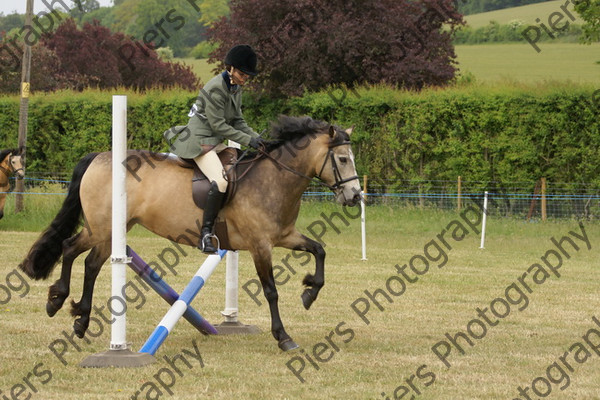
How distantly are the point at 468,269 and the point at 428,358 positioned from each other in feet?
20.6

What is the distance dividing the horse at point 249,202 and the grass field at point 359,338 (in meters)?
0.61

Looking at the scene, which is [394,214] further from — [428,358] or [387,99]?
[428,358]

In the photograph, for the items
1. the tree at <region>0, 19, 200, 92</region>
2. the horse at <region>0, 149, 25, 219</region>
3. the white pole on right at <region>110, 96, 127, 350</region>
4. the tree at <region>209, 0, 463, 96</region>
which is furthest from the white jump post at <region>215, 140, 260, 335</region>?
the tree at <region>0, 19, 200, 92</region>

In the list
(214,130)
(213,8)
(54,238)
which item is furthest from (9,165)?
(213,8)

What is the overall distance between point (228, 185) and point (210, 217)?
0.32 m

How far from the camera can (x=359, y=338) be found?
7621mm

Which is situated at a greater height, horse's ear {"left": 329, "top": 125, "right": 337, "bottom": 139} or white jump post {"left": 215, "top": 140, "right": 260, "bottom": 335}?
horse's ear {"left": 329, "top": 125, "right": 337, "bottom": 139}

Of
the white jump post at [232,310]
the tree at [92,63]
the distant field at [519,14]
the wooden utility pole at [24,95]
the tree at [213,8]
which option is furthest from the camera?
A: the tree at [213,8]

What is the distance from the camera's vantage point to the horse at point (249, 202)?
712cm

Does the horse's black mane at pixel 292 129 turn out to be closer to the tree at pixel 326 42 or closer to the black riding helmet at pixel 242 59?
the black riding helmet at pixel 242 59

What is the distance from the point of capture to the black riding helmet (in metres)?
7.05

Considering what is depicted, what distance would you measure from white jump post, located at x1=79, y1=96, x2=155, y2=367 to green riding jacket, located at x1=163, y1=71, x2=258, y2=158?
2.66 ft

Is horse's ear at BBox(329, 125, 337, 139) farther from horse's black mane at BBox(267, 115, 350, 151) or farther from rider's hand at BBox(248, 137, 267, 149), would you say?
rider's hand at BBox(248, 137, 267, 149)

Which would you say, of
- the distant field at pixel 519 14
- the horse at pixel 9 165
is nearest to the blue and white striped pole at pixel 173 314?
the horse at pixel 9 165
